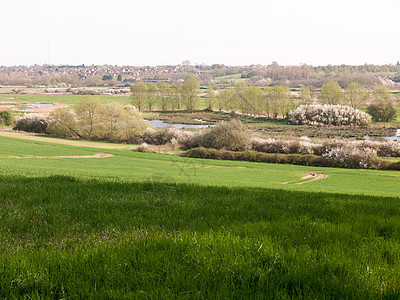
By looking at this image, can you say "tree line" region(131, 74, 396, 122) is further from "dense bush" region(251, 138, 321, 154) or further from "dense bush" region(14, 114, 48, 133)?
"dense bush" region(14, 114, 48, 133)

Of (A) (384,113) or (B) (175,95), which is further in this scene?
(B) (175,95)

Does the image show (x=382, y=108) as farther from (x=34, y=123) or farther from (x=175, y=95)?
(x=34, y=123)

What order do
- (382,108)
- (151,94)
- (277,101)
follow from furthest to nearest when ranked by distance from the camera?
(151,94)
(277,101)
(382,108)

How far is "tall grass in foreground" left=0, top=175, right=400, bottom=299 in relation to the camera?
2.81m

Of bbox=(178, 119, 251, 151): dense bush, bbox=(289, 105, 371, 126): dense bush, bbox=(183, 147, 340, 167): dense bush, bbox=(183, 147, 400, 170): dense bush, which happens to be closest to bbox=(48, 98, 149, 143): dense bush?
bbox=(178, 119, 251, 151): dense bush

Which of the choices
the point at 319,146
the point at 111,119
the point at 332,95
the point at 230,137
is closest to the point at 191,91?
the point at 332,95

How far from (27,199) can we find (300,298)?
19.6 feet

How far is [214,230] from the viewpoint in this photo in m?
4.49

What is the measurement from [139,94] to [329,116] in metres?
66.0

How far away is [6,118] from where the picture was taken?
7688cm

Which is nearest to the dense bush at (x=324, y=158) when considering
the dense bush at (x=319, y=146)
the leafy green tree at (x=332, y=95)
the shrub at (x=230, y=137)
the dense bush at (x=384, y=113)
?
the dense bush at (x=319, y=146)

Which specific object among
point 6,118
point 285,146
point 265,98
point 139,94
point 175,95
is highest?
point 139,94

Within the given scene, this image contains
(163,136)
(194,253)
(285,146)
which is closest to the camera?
(194,253)

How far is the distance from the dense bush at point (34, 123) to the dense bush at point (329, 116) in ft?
213
